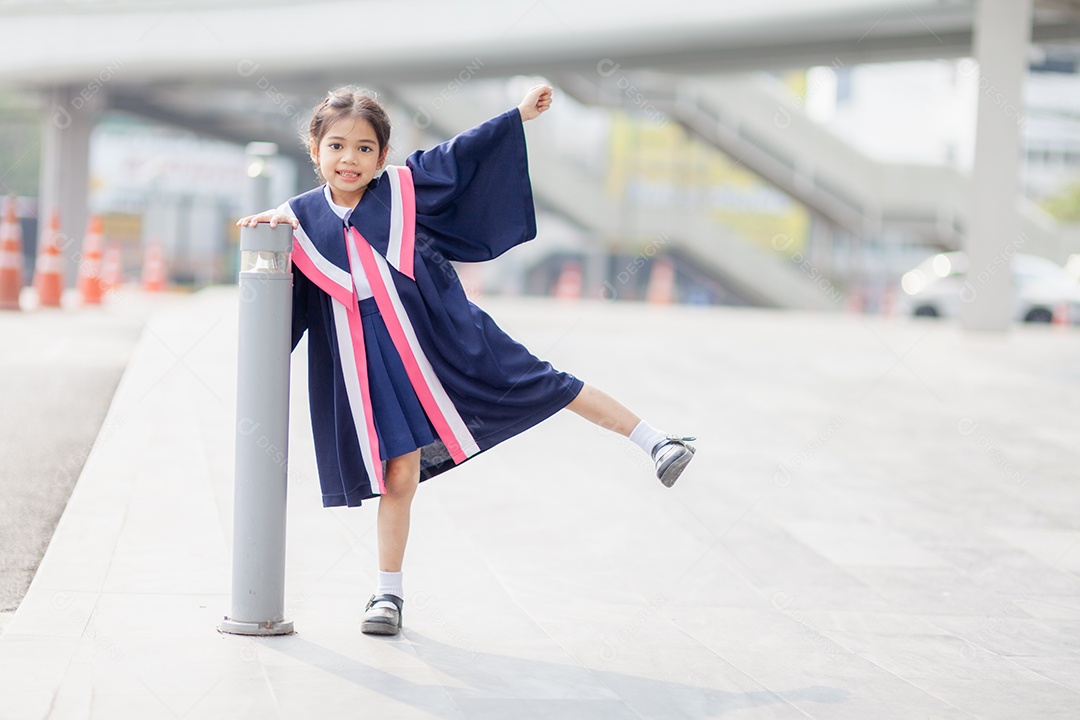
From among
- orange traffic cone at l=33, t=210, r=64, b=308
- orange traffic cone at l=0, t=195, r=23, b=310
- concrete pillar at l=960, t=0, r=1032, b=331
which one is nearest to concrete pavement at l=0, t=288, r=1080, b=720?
orange traffic cone at l=0, t=195, r=23, b=310

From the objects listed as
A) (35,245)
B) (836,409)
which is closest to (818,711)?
(836,409)

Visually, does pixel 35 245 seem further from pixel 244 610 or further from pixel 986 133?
pixel 244 610

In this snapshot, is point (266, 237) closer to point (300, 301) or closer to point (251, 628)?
point (300, 301)

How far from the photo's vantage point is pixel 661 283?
26953 millimetres

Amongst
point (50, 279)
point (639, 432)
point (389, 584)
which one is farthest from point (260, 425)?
point (50, 279)

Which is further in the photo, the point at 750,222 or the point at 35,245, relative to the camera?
the point at 35,245

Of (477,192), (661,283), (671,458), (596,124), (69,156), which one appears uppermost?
(596,124)

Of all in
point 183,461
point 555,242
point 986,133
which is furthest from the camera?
point 555,242

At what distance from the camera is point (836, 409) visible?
7.76 meters

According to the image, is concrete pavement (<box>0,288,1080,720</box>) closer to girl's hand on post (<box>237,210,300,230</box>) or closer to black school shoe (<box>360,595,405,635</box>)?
black school shoe (<box>360,595,405,635</box>)

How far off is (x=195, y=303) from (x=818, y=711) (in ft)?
34.3

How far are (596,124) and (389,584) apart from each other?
2684 centimetres

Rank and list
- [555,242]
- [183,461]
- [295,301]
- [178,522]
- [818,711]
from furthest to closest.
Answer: [555,242] → [183,461] → [178,522] → [295,301] → [818,711]

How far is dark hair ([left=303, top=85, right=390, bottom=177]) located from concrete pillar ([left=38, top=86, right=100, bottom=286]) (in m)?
22.2
